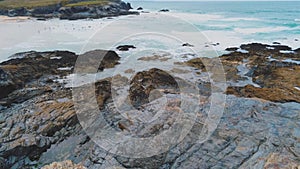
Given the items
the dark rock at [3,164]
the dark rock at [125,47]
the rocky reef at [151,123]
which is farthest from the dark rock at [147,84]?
the dark rock at [125,47]

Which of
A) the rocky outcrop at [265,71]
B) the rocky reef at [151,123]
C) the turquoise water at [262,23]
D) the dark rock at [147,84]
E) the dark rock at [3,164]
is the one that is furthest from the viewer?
the turquoise water at [262,23]

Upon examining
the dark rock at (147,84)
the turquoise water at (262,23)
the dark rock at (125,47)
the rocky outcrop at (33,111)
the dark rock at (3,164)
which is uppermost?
the turquoise water at (262,23)

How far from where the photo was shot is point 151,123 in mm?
10289

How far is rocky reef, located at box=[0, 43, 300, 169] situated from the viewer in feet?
27.9

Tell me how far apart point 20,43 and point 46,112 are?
2152 cm

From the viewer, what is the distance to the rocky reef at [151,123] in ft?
27.9

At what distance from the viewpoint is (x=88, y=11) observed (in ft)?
208

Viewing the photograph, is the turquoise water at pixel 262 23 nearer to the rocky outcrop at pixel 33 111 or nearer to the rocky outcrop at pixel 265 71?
the rocky outcrop at pixel 265 71

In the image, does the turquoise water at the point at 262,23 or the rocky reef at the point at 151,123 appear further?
the turquoise water at the point at 262,23

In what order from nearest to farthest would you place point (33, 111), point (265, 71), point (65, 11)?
1. point (33, 111)
2. point (265, 71)
3. point (65, 11)

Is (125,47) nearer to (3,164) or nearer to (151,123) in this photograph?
(151,123)

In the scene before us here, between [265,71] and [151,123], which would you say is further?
[265,71]

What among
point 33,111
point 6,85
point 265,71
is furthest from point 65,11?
point 33,111

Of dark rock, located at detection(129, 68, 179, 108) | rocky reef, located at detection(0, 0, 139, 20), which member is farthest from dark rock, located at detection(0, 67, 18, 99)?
rocky reef, located at detection(0, 0, 139, 20)
